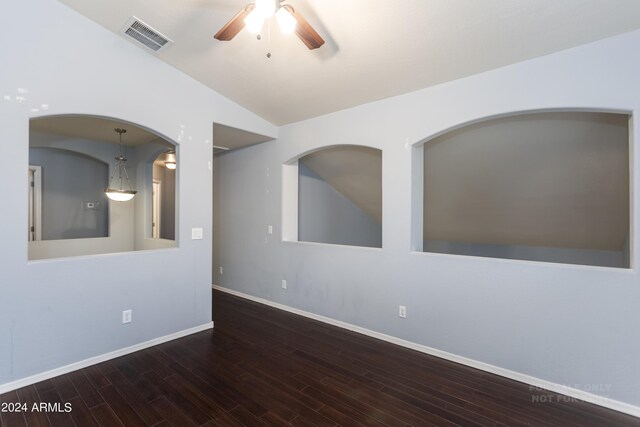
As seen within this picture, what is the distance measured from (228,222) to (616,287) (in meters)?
4.93

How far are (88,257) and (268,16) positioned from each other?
8.89 feet

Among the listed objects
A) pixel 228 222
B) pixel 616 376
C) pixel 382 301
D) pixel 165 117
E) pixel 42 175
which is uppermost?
pixel 165 117

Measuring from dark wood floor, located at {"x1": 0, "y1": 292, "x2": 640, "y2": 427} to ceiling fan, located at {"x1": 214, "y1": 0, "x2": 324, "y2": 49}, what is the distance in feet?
8.72

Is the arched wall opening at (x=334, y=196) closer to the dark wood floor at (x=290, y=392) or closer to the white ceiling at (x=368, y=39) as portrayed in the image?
the white ceiling at (x=368, y=39)

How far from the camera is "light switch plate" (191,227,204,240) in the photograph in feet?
12.2

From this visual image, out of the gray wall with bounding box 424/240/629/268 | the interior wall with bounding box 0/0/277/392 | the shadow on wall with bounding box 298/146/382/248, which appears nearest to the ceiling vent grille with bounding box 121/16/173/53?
the interior wall with bounding box 0/0/277/392

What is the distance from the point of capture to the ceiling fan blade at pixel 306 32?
196 cm

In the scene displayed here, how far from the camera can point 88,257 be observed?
9.59ft

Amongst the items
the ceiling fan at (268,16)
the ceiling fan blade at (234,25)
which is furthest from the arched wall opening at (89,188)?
the ceiling fan at (268,16)

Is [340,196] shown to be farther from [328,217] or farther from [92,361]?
[92,361]

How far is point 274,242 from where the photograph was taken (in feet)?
15.3

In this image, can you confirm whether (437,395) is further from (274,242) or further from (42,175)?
(42,175)

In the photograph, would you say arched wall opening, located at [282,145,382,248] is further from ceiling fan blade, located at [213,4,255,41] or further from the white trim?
the white trim

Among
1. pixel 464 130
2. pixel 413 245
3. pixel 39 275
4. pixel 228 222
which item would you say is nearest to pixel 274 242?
pixel 228 222
